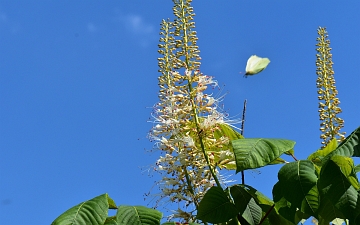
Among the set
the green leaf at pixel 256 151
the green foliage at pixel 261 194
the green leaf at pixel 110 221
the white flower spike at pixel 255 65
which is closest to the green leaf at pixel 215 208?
the green foliage at pixel 261 194

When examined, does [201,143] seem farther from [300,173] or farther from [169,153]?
[300,173]

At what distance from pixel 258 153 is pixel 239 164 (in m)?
0.12

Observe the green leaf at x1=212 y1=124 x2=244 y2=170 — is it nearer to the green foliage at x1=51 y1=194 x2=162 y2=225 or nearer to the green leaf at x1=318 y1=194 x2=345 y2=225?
the green leaf at x1=318 y1=194 x2=345 y2=225

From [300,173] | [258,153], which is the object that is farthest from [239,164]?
[300,173]

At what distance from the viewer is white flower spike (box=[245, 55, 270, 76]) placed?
401 cm

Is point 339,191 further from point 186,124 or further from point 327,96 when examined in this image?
point 327,96

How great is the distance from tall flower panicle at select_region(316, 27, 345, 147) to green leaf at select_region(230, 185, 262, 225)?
6.73 feet

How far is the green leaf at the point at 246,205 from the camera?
2445 millimetres

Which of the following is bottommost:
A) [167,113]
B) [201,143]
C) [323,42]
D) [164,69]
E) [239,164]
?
[239,164]

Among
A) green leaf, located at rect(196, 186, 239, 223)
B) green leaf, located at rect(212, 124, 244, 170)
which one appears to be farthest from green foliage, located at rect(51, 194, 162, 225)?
green leaf, located at rect(212, 124, 244, 170)

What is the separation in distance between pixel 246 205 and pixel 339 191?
1.56ft

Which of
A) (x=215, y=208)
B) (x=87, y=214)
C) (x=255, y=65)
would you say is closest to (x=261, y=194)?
(x=215, y=208)

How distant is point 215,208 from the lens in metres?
2.37

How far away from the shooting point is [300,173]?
222 centimetres
